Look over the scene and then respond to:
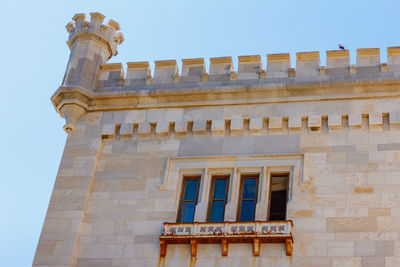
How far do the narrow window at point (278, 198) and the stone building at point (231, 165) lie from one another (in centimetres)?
3

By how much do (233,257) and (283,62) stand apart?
5194mm

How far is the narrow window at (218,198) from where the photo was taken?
651 inches

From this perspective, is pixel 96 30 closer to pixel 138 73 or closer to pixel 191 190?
pixel 138 73

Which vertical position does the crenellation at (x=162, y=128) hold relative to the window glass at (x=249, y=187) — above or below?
above

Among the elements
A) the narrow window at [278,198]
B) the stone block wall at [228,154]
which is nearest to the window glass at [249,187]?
the narrow window at [278,198]

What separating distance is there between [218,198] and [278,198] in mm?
1310

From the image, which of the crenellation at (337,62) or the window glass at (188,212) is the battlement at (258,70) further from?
the window glass at (188,212)

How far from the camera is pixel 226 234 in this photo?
15.8m

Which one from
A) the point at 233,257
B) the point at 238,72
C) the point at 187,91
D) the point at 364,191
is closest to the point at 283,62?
the point at 238,72

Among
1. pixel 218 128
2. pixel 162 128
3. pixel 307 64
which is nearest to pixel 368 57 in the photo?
pixel 307 64

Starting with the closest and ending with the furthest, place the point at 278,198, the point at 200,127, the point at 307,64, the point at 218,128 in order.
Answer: the point at 278,198 < the point at 218,128 < the point at 200,127 < the point at 307,64

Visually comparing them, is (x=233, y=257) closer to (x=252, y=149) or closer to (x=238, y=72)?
(x=252, y=149)

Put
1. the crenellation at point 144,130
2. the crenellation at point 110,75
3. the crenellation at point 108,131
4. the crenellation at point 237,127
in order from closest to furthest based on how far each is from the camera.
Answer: the crenellation at point 237,127 < the crenellation at point 144,130 < the crenellation at point 108,131 < the crenellation at point 110,75

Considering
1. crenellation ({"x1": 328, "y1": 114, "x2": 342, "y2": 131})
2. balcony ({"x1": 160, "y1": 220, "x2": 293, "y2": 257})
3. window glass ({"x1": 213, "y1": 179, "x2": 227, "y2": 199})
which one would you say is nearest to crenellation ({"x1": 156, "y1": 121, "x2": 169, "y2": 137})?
window glass ({"x1": 213, "y1": 179, "x2": 227, "y2": 199})
